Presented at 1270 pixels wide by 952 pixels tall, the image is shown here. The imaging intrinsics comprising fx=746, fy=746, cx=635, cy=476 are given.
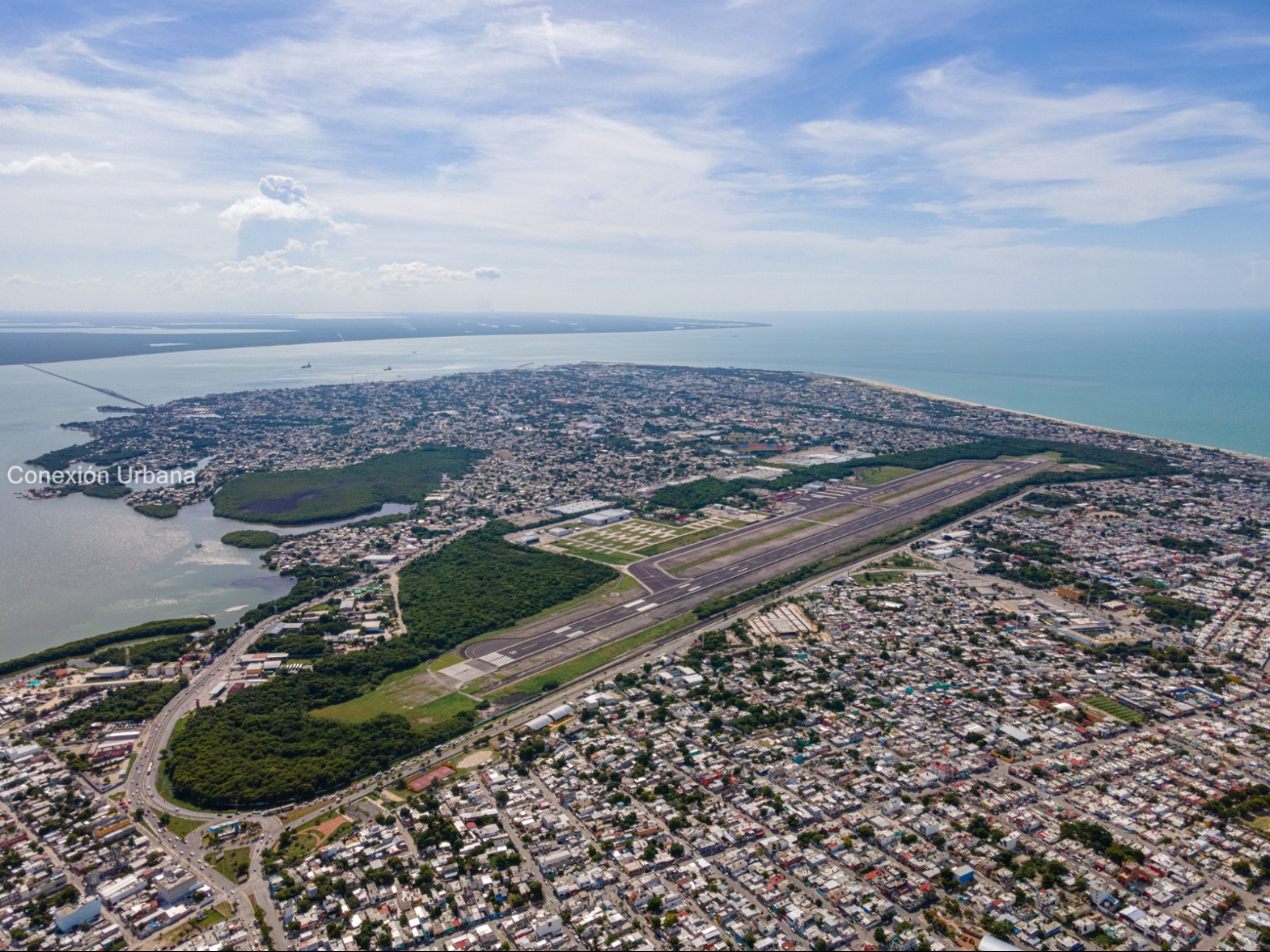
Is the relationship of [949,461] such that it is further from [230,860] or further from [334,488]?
[230,860]

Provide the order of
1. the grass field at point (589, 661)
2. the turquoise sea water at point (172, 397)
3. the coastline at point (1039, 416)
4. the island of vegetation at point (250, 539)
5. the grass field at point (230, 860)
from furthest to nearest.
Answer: the coastline at point (1039, 416), the island of vegetation at point (250, 539), the turquoise sea water at point (172, 397), the grass field at point (589, 661), the grass field at point (230, 860)

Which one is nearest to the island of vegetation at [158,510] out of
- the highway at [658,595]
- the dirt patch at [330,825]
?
the highway at [658,595]

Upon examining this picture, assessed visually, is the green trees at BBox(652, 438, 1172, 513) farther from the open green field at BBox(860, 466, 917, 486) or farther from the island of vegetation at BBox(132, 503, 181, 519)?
the island of vegetation at BBox(132, 503, 181, 519)

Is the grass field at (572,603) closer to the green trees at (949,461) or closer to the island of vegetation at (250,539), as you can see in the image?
the green trees at (949,461)

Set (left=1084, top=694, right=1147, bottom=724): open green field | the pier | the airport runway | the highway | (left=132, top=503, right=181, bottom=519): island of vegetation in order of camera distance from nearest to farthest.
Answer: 1. the highway
2. (left=1084, top=694, right=1147, bottom=724): open green field
3. the airport runway
4. (left=132, top=503, right=181, bottom=519): island of vegetation
5. the pier

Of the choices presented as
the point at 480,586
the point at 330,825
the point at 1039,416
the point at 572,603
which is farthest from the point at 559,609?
the point at 1039,416

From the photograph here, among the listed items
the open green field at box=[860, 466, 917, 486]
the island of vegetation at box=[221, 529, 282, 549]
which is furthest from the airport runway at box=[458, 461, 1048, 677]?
the island of vegetation at box=[221, 529, 282, 549]
